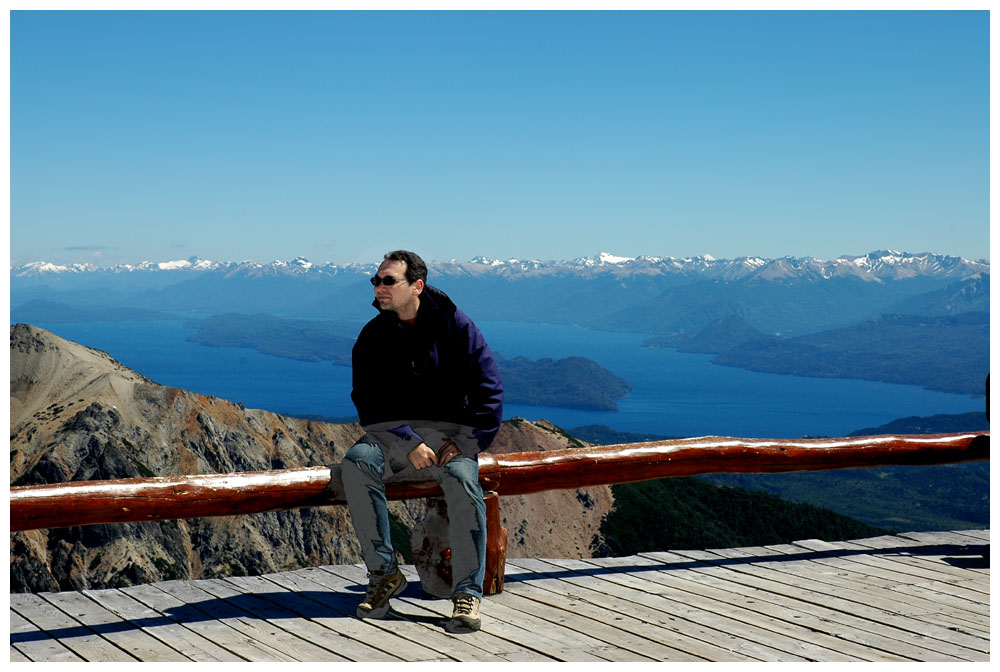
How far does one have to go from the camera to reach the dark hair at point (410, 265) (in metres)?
4.49

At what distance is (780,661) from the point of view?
4098 mm

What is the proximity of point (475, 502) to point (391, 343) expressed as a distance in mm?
859

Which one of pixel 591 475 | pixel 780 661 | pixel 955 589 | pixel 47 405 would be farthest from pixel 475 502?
pixel 47 405

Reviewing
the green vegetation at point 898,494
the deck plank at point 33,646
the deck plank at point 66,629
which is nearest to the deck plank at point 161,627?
the deck plank at point 66,629

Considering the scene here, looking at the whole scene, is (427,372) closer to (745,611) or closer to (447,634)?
(447,634)

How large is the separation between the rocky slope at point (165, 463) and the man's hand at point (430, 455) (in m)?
59.4

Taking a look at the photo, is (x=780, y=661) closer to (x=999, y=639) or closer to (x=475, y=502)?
(x=999, y=639)

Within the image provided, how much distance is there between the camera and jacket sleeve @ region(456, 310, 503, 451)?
14.7 ft

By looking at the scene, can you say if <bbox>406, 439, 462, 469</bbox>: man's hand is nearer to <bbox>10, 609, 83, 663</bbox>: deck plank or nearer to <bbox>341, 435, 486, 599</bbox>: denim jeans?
<bbox>341, 435, 486, 599</bbox>: denim jeans

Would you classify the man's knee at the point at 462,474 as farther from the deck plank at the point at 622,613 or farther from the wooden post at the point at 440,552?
the deck plank at the point at 622,613

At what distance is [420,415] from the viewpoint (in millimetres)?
4594

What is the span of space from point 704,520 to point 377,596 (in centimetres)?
6893

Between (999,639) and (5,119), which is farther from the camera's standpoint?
(5,119)

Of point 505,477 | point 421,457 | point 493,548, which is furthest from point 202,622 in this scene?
point 505,477
